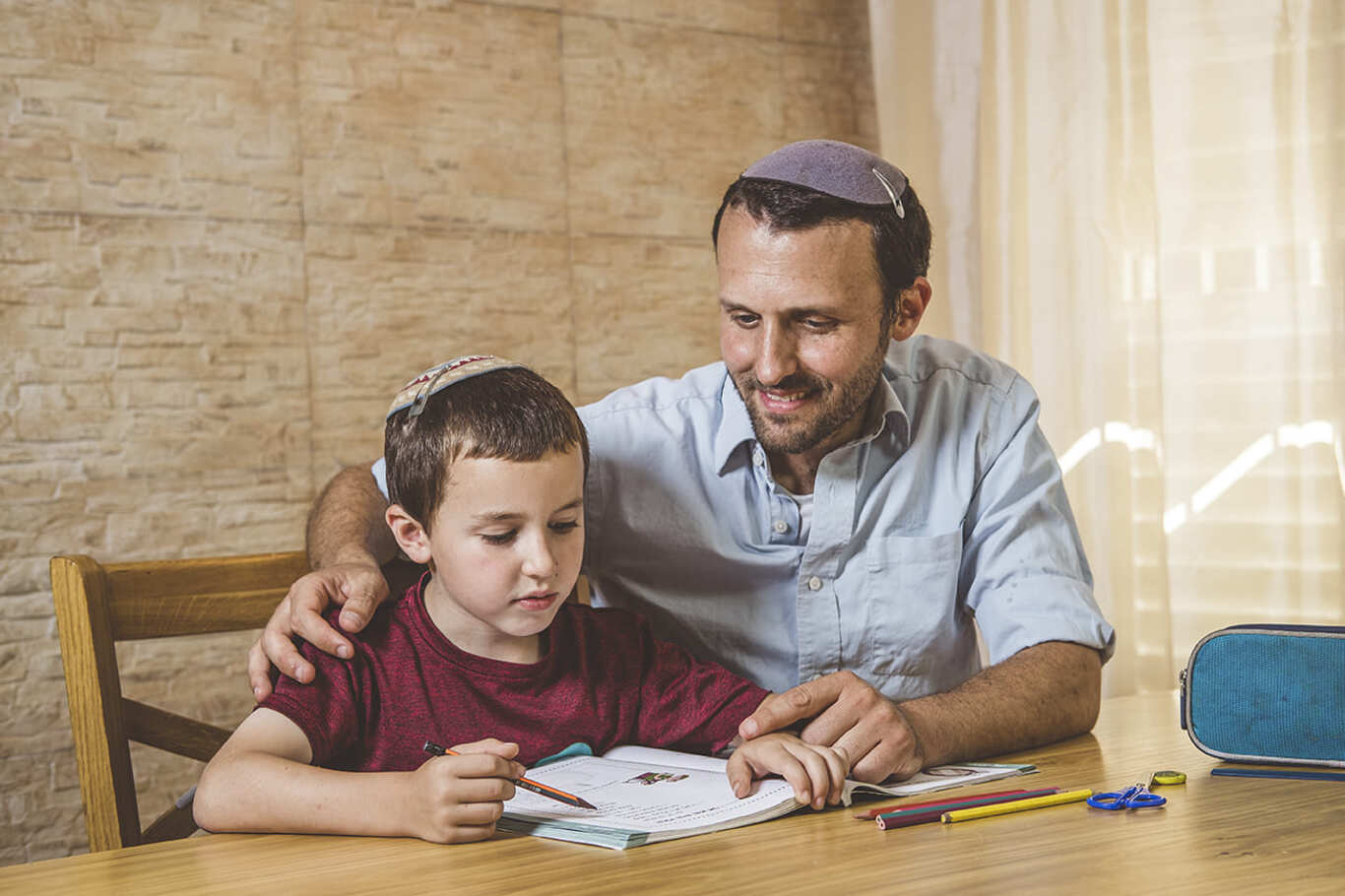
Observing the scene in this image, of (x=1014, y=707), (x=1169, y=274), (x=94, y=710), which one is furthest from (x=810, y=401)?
(x=1169, y=274)

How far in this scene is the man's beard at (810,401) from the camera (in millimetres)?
1561

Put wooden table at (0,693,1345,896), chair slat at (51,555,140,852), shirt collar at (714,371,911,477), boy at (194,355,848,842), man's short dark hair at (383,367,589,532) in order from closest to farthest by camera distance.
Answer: wooden table at (0,693,1345,896), boy at (194,355,848,842), man's short dark hair at (383,367,589,532), chair slat at (51,555,140,852), shirt collar at (714,371,911,477)

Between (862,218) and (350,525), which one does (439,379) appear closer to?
(350,525)

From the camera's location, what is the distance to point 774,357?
1533mm

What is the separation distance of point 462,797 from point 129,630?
672mm

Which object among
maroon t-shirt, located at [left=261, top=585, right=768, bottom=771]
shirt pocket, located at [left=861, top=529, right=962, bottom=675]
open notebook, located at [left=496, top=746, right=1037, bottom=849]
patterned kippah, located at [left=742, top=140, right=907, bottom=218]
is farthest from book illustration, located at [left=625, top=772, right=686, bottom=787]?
patterned kippah, located at [left=742, top=140, right=907, bottom=218]

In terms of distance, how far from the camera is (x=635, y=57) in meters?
3.06

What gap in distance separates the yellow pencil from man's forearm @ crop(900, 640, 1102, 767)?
0.16 m

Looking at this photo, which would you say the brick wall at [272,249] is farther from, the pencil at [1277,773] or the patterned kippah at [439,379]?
the pencil at [1277,773]

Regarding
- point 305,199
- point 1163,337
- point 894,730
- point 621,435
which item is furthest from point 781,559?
point 305,199

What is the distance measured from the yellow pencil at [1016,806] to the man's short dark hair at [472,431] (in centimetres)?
50

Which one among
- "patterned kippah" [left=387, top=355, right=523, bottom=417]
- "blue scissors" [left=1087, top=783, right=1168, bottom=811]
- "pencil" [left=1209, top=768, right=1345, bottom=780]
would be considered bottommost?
"pencil" [left=1209, top=768, right=1345, bottom=780]

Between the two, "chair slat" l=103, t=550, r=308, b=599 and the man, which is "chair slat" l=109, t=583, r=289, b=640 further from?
the man

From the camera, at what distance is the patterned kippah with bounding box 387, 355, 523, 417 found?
1348mm
